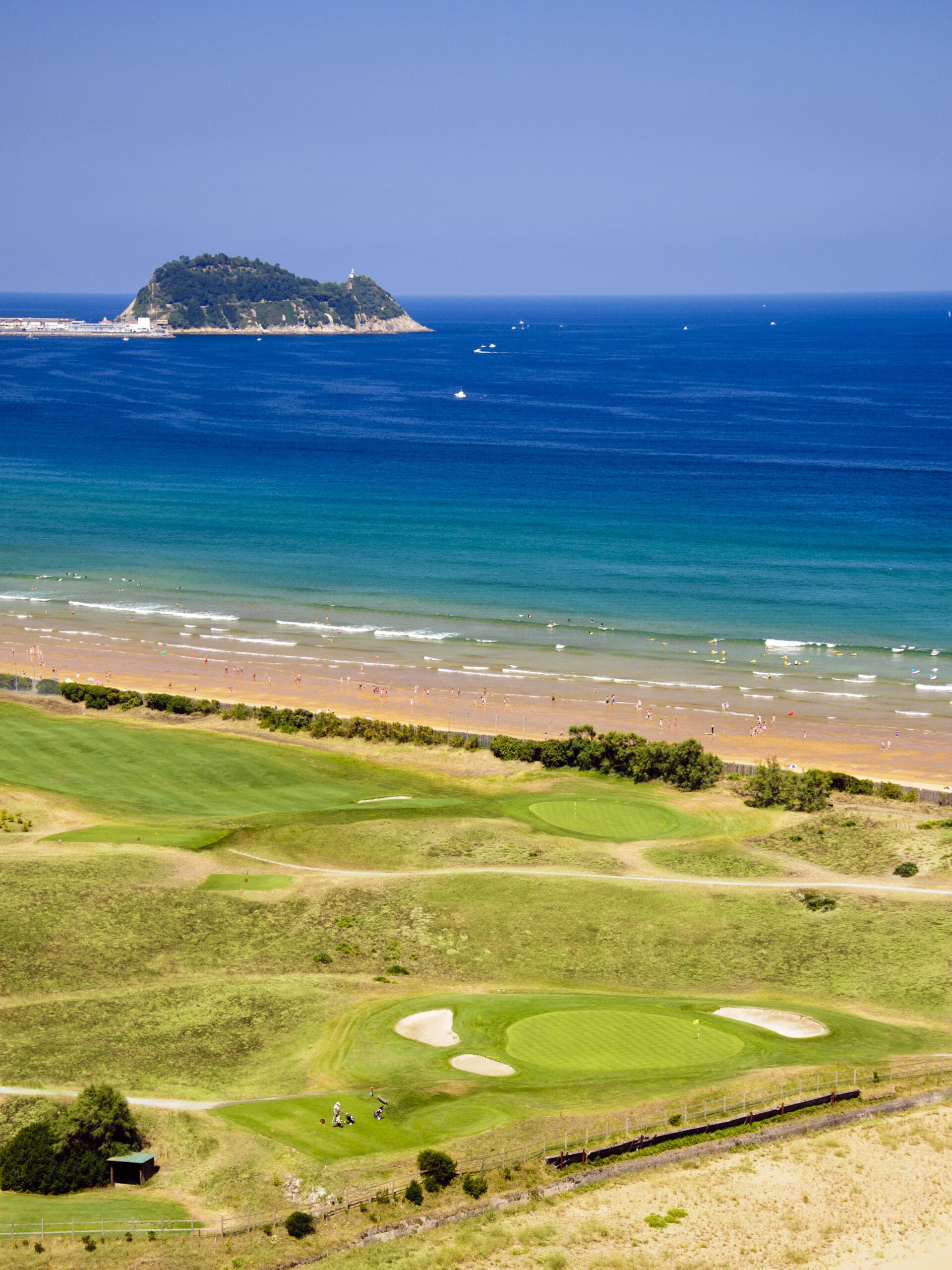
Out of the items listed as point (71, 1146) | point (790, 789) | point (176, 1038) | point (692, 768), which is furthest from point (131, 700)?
point (71, 1146)

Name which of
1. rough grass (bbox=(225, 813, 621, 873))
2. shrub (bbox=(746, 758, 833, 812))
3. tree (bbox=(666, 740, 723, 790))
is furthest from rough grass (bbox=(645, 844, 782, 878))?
tree (bbox=(666, 740, 723, 790))

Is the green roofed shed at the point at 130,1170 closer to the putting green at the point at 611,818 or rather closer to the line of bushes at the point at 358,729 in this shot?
the putting green at the point at 611,818

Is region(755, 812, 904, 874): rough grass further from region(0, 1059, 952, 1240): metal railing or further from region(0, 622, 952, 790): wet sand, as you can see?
region(0, 1059, 952, 1240): metal railing

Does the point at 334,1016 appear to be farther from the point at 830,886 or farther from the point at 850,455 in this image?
the point at 850,455

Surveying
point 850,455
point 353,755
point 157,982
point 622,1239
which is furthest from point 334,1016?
point 850,455

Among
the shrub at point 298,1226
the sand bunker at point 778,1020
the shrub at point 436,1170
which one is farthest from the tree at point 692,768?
the shrub at point 298,1226

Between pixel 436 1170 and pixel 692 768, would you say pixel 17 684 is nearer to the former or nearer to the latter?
pixel 692 768
